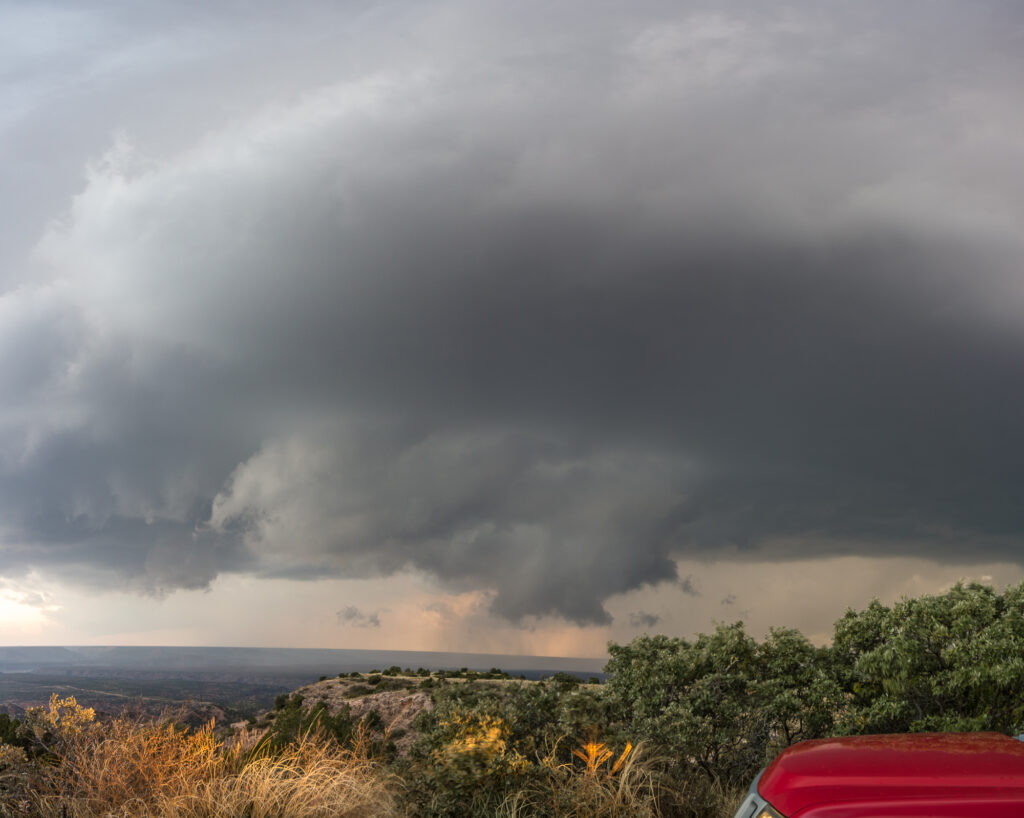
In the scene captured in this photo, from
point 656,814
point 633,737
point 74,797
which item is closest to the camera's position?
point 74,797

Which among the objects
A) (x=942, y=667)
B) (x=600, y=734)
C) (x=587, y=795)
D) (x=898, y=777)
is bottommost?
(x=587, y=795)

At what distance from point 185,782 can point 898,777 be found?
750cm

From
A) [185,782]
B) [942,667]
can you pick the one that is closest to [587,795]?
[185,782]

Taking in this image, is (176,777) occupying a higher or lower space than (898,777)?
lower

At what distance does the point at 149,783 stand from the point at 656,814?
6045mm

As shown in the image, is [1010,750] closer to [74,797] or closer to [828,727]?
[828,727]

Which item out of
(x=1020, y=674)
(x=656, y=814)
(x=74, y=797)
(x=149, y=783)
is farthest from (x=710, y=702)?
(x=74, y=797)

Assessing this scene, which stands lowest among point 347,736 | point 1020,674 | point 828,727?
point 347,736

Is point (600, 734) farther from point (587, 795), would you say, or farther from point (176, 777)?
point (176, 777)

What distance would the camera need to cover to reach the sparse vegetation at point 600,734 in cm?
880

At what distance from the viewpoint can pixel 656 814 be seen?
9.34 metres

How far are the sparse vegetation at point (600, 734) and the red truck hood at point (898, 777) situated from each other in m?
4.16

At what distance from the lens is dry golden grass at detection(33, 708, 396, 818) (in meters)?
A: 8.33

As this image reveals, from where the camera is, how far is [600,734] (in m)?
11.0
